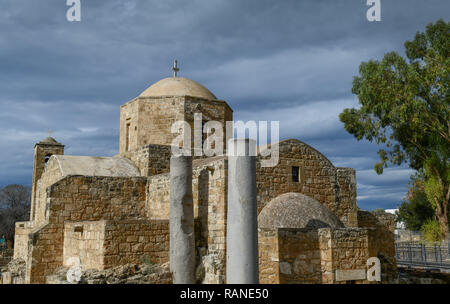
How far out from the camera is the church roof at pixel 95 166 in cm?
1280

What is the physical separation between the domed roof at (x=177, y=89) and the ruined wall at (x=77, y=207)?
148 inches

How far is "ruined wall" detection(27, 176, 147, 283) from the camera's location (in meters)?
11.1

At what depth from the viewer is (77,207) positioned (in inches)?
468

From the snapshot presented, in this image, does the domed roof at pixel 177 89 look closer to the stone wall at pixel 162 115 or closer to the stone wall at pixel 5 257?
the stone wall at pixel 162 115

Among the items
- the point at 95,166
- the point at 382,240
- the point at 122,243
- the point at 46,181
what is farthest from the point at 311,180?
the point at 46,181

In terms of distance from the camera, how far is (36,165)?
20.7 m

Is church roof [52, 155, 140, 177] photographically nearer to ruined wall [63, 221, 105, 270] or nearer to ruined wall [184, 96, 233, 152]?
ruined wall [63, 221, 105, 270]

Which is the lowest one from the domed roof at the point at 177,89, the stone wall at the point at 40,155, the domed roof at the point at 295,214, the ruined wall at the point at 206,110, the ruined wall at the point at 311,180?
the domed roof at the point at 295,214

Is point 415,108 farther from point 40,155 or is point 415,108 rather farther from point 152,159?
point 40,155

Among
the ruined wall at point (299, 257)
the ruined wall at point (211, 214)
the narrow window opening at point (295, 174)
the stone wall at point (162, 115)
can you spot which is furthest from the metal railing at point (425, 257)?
the stone wall at point (162, 115)

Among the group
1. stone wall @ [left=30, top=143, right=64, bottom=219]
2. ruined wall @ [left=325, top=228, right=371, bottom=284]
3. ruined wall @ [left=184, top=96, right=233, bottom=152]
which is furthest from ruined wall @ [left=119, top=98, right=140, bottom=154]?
ruined wall @ [left=325, top=228, right=371, bottom=284]
